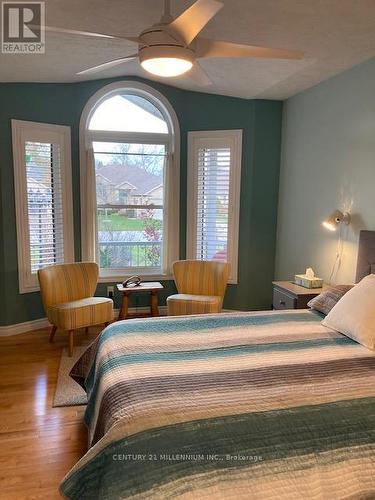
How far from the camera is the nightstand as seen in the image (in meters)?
3.31

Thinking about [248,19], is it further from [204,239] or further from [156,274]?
[156,274]

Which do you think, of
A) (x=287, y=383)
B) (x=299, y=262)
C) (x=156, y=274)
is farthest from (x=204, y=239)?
(x=287, y=383)

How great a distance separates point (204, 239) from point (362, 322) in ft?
8.70

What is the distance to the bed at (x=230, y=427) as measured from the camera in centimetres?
135

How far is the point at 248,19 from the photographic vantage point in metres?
2.48

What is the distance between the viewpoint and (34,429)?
2.54m

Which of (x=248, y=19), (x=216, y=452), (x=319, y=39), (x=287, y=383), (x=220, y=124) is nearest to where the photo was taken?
(x=216, y=452)

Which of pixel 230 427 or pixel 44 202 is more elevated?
pixel 44 202

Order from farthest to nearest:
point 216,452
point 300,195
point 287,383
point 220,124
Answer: point 220,124, point 300,195, point 287,383, point 216,452

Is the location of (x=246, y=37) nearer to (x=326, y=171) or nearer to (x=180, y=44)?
(x=180, y=44)

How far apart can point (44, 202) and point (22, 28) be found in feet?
6.29

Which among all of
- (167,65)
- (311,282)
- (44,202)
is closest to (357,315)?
(311,282)

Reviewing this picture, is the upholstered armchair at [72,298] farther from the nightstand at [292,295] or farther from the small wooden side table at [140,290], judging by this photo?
the nightstand at [292,295]

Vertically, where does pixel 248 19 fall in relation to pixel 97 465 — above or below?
above
